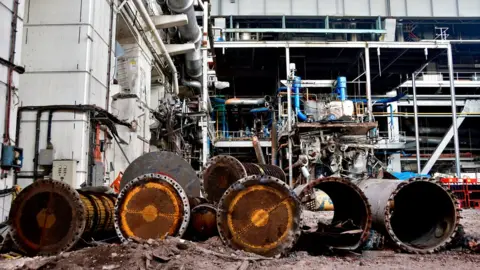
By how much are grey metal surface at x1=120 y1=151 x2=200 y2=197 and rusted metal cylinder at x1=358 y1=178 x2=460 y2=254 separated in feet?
10.7

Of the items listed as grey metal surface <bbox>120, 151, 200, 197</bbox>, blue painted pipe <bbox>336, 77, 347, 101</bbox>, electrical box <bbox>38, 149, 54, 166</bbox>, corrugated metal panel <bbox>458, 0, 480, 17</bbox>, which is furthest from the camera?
corrugated metal panel <bbox>458, 0, 480, 17</bbox>

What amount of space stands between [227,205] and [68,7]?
605 centimetres

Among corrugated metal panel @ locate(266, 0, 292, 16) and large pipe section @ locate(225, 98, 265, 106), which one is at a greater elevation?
corrugated metal panel @ locate(266, 0, 292, 16)

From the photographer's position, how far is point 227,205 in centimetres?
520

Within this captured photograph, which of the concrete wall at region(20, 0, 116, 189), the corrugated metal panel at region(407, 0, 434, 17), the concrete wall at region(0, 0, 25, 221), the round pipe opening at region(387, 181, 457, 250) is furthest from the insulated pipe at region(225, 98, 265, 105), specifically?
the concrete wall at region(0, 0, 25, 221)

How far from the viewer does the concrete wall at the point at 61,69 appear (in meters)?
8.00

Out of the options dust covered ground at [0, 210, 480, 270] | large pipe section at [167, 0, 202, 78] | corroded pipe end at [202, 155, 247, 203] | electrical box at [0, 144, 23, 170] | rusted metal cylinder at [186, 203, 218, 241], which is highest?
large pipe section at [167, 0, 202, 78]

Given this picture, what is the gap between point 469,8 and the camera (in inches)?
→ 1002

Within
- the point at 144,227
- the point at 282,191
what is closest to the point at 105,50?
the point at 144,227

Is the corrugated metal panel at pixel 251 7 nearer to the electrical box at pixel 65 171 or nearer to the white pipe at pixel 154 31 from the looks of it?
the white pipe at pixel 154 31

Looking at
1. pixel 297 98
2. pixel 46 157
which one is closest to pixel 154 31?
pixel 46 157

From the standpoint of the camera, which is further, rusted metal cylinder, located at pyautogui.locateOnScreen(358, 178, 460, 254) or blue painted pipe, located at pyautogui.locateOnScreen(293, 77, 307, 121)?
blue painted pipe, located at pyautogui.locateOnScreen(293, 77, 307, 121)

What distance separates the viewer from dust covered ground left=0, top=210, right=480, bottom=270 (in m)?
4.30

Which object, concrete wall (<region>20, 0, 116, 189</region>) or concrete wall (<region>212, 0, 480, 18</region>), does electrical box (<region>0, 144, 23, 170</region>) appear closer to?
concrete wall (<region>20, 0, 116, 189</region>)
